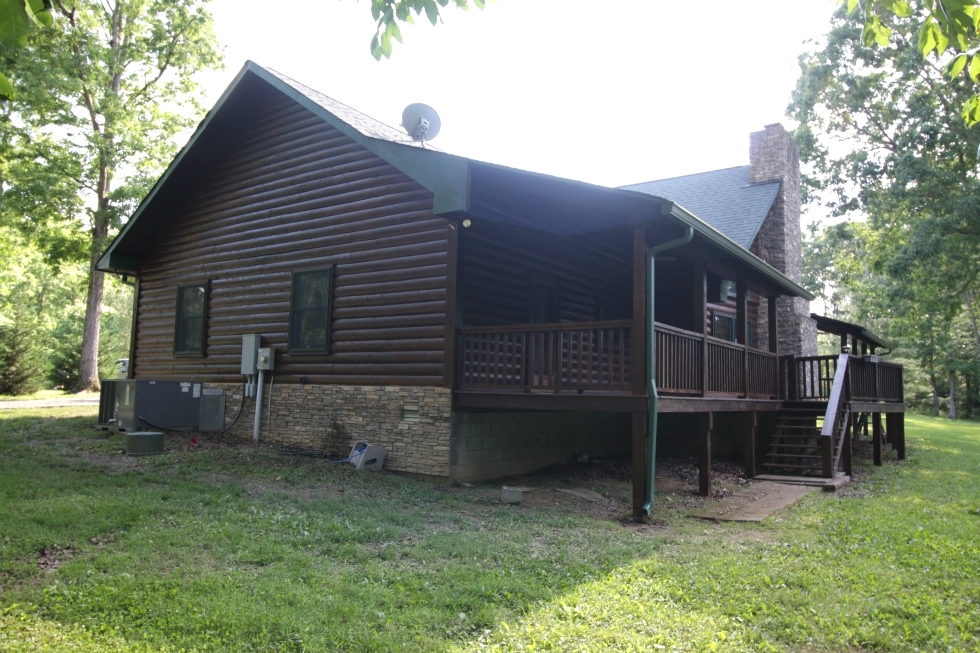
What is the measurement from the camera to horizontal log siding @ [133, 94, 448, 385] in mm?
10547

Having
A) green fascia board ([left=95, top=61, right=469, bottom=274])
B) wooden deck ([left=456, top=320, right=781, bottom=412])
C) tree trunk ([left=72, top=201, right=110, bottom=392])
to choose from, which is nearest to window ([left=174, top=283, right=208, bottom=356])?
green fascia board ([left=95, top=61, right=469, bottom=274])

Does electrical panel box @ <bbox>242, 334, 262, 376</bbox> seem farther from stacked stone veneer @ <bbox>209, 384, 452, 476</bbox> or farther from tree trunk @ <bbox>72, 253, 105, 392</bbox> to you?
tree trunk @ <bbox>72, 253, 105, 392</bbox>

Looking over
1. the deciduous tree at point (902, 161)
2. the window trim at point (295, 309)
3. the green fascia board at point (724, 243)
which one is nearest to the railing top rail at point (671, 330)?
the green fascia board at point (724, 243)

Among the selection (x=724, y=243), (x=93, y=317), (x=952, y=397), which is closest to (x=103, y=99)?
(x=93, y=317)

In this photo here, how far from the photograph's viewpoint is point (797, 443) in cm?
1337

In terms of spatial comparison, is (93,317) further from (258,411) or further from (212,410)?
(258,411)

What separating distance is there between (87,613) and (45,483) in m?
4.28

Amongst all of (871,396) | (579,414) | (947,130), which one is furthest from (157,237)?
(947,130)

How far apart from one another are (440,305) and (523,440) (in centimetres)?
272

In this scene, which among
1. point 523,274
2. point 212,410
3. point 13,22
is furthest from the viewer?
point 212,410

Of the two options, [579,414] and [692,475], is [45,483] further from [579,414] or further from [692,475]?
[692,475]

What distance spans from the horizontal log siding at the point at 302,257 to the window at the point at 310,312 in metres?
0.17

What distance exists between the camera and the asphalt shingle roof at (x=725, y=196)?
707 inches

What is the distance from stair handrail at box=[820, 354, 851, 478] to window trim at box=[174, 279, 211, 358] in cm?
1126
